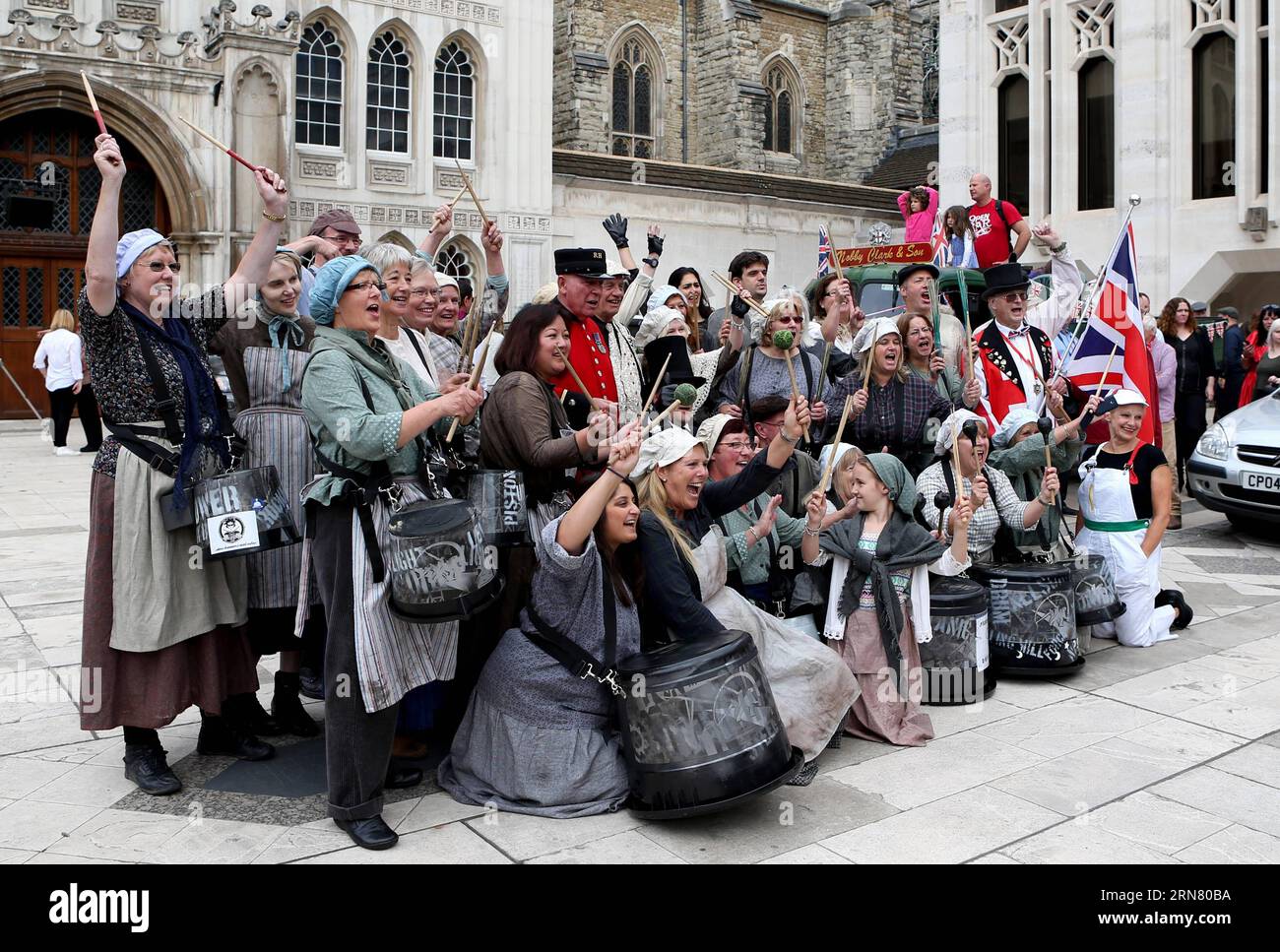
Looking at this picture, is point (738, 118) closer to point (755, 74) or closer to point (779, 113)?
point (755, 74)

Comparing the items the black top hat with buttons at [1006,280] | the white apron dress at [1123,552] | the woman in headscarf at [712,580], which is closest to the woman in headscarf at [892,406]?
the black top hat with buttons at [1006,280]

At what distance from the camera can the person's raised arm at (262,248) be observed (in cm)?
460

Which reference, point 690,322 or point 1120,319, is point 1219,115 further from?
point 690,322

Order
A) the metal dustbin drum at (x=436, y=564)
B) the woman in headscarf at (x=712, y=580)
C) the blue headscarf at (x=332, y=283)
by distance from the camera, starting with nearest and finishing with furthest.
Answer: the metal dustbin drum at (x=436, y=564)
the blue headscarf at (x=332, y=283)
the woman in headscarf at (x=712, y=580)

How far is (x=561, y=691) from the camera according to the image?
14.6 feet

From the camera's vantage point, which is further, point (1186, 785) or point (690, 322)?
point (690, 322)

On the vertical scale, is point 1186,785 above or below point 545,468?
below

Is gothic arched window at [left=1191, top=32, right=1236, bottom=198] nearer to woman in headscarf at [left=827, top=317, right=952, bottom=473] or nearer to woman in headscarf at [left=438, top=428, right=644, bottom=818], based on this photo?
woman in headscarf at [left=827, top=317, right=952, bottom=473]

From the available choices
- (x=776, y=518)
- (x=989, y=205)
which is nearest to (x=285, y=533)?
(x=776, y=518)

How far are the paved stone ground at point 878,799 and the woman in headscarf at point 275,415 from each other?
1.95 ft

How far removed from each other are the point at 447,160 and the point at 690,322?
51.4ft

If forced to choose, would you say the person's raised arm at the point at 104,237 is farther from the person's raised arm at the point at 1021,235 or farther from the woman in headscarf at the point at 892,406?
the person's raised arm at the point at 1021,235

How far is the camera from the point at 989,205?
9.20 m

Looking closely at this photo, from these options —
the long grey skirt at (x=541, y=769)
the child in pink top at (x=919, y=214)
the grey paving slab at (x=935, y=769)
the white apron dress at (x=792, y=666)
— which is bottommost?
the grey paving slab at (x=935, y=769)
